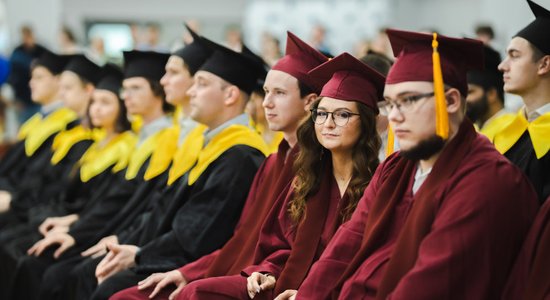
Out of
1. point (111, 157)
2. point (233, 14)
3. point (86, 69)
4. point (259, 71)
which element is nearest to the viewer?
point (259, 71)

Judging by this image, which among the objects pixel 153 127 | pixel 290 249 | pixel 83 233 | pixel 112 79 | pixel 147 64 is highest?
pixel 147 64

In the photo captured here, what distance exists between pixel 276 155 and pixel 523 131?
138 cm

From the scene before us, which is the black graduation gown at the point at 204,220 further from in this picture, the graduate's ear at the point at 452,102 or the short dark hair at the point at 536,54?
the graduate's ear at the point at 452,102

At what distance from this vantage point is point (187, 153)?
6.00 meters

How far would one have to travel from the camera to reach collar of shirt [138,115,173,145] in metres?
Result: 6.98

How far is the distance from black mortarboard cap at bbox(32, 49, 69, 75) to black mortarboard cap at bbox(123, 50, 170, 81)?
2080 millimetres

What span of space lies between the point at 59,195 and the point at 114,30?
14320 millimetres

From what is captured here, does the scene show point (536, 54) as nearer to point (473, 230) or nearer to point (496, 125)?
point (496, 125)

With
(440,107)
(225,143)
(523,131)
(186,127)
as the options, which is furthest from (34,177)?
(440,107)

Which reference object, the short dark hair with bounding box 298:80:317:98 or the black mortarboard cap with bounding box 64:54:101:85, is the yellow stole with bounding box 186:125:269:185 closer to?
the short dark hair with bounding box 298:80:317:98

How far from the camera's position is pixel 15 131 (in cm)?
1484

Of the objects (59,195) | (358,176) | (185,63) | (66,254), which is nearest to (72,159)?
(59,195)

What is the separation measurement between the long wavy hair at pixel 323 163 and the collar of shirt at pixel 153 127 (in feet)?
8.58

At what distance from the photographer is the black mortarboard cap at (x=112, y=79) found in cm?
753
